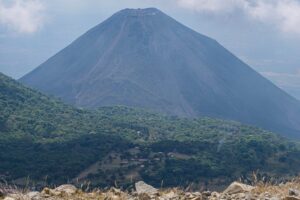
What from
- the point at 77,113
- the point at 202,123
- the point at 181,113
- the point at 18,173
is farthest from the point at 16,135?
the point at 181,113

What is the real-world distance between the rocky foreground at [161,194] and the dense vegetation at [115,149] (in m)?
39.0

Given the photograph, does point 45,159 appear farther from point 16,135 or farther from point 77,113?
point 77,113

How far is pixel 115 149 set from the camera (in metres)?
78.7

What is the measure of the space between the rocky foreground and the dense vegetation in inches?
1537

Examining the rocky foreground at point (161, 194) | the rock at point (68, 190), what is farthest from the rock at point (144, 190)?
the rock at point (68, 190)

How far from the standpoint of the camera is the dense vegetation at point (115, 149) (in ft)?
203

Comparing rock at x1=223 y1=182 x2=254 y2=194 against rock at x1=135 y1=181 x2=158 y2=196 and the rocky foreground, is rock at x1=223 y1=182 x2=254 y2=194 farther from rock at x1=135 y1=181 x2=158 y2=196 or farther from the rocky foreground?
rock at x1=135 y1=181 x2=158 y2=196

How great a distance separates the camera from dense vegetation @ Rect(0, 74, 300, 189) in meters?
62.0

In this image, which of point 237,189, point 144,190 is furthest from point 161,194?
point 237,189

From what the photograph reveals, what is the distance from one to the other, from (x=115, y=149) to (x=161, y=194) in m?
71.1

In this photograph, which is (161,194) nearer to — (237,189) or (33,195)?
(237,189)

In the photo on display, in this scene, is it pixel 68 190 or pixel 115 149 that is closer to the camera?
pixel 68 190

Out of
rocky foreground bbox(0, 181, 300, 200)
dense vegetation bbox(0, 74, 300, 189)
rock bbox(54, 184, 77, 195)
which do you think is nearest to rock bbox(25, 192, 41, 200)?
rocky foreground bbox(0, 181, 300, 200)

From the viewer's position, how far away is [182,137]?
96.8m
